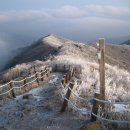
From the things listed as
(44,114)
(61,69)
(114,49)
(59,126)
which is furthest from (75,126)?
(114,49)

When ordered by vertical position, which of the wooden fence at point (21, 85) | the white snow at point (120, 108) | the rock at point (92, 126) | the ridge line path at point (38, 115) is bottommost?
the wooden fence at point (21, 85)

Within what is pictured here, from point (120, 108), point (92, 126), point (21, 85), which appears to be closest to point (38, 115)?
point (120, 108)

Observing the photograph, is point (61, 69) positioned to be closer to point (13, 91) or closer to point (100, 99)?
point (13, 91)

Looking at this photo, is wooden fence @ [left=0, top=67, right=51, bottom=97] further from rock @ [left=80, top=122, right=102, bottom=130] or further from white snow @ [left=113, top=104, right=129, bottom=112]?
rock @ [left=80, top=122, right=102, bottom=130]

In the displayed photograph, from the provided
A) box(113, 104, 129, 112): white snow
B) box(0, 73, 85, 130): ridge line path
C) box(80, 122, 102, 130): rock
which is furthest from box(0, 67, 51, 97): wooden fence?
box(80, 122, 102, 130): rock

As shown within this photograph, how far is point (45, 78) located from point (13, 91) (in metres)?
6.99

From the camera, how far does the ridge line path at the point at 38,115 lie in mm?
14698

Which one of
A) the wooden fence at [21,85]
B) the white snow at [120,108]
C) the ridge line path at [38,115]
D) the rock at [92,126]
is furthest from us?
the wooden fence at [21,85]

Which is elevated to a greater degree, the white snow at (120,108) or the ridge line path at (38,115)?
the white snow at (120,108)

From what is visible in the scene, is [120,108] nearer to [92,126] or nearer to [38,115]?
[38,115]

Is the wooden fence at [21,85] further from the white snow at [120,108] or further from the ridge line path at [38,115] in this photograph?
the white snow at [120,108]

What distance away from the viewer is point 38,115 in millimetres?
16156

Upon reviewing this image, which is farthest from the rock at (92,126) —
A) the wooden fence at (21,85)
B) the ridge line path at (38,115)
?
the wooden fence at (21,85)

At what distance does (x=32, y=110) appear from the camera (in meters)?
16.9
